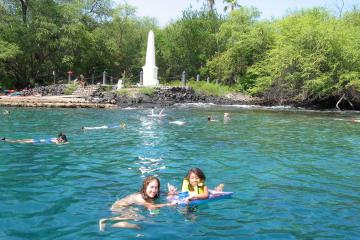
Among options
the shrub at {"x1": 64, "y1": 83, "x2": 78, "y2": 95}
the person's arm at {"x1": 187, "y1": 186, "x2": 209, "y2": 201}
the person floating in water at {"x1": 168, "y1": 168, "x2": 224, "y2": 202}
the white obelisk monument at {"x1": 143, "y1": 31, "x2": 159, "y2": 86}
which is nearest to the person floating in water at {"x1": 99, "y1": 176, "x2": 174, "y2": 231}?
the person's arm at {"x1": 187, "y1": 186, "x2": 209, "y2": 201}

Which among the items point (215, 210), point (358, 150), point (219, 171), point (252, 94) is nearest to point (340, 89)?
point (252, 94)

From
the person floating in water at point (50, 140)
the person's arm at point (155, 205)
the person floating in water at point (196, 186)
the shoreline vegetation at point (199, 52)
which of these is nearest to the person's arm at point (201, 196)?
the person floating in water at point (196, 186)

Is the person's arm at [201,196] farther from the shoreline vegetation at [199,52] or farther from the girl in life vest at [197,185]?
the shoreline vegetation at [199,52]

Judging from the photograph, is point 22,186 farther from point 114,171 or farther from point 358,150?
point 358,150

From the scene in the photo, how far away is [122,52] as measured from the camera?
63.9 metres

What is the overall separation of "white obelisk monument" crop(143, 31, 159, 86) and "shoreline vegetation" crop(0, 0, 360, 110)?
3.77m

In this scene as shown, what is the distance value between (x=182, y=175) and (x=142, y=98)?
92.1ft

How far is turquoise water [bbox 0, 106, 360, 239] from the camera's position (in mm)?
7586

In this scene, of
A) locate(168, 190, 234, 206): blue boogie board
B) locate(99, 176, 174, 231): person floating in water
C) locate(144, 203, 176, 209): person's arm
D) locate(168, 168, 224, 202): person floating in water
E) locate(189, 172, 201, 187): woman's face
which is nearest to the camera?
locate(99, 176, 174, 231): person floating in water

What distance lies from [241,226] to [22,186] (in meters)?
5.37

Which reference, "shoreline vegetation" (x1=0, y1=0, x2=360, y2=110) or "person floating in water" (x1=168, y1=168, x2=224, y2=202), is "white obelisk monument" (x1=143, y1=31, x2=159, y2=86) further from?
"person floating in water" (x1=168, y1=168, x2=224, y2=202)

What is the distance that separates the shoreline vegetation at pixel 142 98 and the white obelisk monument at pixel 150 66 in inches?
116

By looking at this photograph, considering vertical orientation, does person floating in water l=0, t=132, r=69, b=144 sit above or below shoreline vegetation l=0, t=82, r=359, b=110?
below

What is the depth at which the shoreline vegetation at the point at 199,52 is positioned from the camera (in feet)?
136
